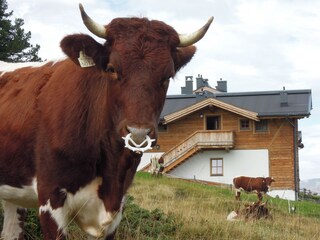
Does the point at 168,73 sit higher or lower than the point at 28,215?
higher

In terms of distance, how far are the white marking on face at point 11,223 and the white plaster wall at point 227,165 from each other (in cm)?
3687

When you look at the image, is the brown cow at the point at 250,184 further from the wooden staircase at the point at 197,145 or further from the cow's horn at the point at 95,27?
the cow's horn at the point at 95,27

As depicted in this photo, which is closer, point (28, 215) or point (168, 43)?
point (168, 43)

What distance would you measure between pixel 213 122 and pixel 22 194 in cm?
4180

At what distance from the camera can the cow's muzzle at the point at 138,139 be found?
4258 mm

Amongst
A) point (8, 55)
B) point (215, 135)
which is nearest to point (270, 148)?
point (215, 135)

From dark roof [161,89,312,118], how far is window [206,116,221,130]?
198 centimetres

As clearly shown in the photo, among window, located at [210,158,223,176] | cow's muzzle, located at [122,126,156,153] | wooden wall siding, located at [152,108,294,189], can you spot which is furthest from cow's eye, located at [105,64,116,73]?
window, located at [210,158,223,176]

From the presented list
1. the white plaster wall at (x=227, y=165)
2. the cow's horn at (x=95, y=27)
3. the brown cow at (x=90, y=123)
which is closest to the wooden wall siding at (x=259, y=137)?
the white plaster wall at (x=227, y=165)

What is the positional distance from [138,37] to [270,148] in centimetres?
4025

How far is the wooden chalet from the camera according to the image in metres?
43.2

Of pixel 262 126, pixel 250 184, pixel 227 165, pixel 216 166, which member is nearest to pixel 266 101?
pixel 262 126

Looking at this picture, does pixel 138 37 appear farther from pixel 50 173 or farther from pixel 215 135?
pixel 215 135

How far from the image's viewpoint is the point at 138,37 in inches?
188
